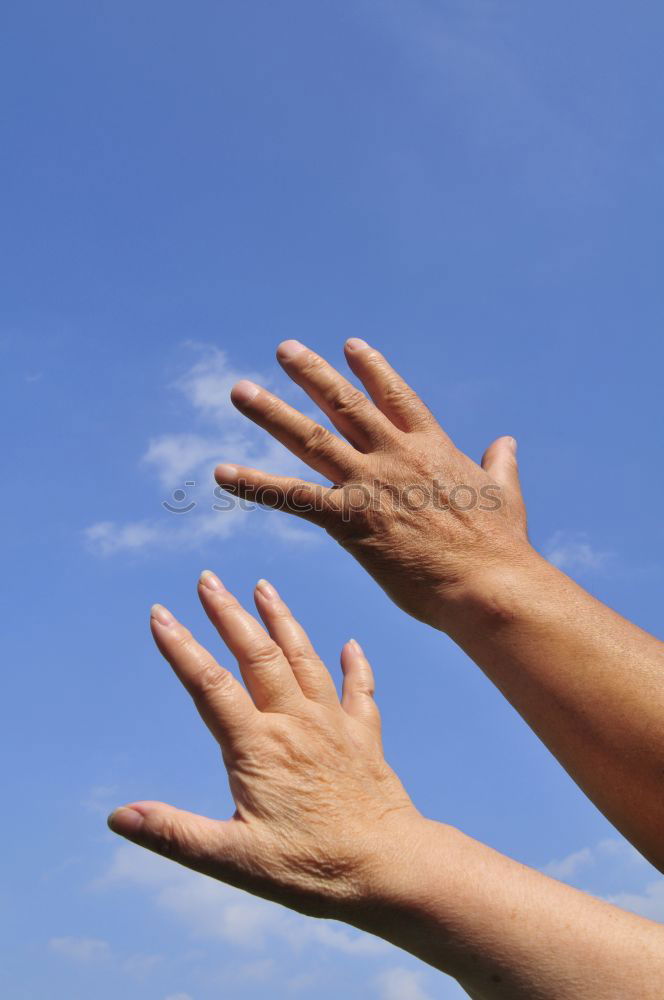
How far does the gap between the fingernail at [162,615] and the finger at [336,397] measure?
5.04ft

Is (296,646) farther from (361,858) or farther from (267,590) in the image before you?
(361,858)

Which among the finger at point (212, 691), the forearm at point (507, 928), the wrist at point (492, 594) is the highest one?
the wrist at point (492, 594)

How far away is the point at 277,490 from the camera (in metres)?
4.02

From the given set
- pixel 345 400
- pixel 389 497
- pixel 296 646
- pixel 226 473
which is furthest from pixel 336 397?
pixel 296 646

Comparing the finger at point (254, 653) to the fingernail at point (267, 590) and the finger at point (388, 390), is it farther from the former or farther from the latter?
the finger at point (388, 390)

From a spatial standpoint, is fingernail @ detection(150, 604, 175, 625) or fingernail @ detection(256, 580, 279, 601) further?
fingernail @ detection(256, 580, 279, 601)

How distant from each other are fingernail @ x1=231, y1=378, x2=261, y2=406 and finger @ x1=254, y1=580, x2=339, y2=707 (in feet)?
3.45

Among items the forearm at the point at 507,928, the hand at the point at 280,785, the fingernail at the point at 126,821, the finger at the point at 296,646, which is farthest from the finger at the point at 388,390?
the fingernail at the point at 126,821

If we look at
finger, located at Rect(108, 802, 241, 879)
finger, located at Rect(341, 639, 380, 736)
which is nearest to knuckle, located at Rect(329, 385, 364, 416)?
finger, located at Rect(341, 639, 380, 736)

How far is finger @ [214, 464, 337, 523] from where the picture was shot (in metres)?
3.96

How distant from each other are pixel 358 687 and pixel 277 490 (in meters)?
0.99

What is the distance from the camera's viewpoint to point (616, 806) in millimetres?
3654

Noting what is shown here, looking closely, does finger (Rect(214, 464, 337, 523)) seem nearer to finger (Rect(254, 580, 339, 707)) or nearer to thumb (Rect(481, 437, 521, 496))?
finger (Rect(254, 580, 339, 707))

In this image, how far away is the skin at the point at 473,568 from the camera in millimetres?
3662
